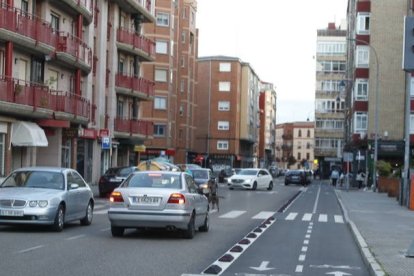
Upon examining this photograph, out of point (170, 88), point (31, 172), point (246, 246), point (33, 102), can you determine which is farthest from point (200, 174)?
point (170, 88)

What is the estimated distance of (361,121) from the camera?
213 ft

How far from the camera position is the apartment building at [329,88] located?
10938 centimetres

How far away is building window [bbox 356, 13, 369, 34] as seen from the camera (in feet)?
214

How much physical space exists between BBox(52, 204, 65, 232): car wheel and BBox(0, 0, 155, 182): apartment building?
14.2 meters

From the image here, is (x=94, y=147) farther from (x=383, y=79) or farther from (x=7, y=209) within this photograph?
(x=7, y=209)

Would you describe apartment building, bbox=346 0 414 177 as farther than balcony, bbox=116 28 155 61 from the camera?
Yes

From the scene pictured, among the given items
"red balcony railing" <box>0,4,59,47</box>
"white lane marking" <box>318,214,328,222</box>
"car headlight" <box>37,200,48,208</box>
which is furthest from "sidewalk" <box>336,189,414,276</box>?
"red balcony railing" <box>0,4,59,47</box>

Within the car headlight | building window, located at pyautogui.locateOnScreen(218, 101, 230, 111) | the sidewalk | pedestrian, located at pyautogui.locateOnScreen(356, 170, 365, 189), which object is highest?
building window, located at pyautogui.locateOnScreen(218, 101, 230, 111)

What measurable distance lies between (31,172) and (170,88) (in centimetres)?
6251

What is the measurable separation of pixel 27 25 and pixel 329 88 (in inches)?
3153

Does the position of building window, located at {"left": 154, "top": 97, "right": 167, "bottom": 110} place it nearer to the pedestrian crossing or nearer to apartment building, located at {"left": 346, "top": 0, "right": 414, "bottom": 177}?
apartment building, located at {"left": 346, "top": 0, "right": 414, "bottom": 177}

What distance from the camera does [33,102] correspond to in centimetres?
3359

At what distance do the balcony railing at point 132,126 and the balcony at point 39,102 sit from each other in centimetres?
1066

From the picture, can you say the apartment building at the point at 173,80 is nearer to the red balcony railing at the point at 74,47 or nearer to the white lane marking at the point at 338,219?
the red balcony railing at the point at 74,47
